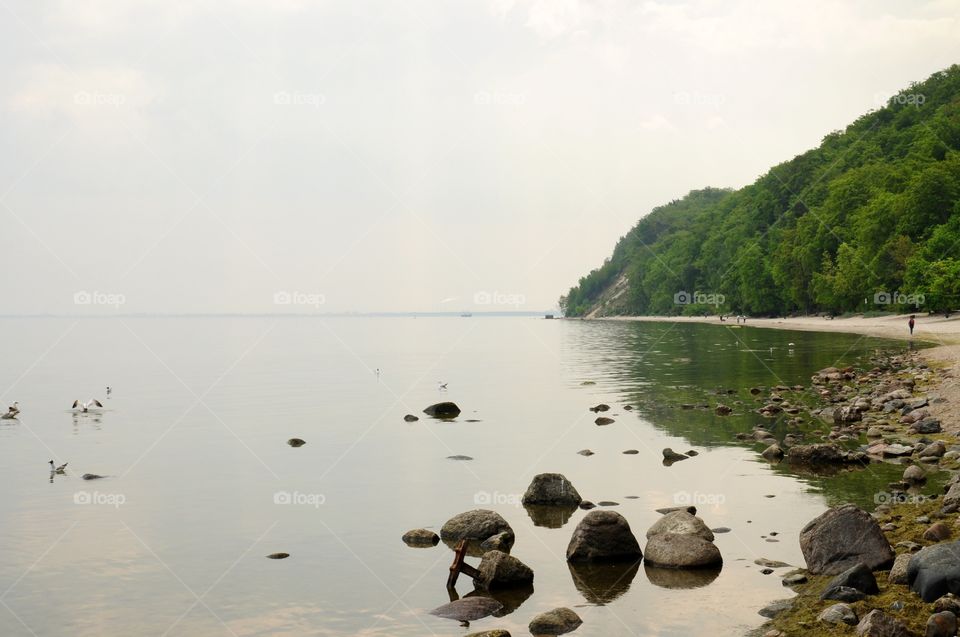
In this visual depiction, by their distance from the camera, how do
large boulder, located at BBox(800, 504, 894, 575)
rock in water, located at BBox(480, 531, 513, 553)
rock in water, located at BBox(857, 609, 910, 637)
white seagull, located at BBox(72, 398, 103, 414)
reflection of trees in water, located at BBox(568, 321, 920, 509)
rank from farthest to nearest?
1. white seagull, located at BBox(72, 398, 103, 414)
2. reflection of trees in water, located at BBox(568, 321, 920, 509)
3. rock in water, located at BBox(480, 531, 513, 553)
4. large boulder, located at BBox(800, 504, 894, 575)
5. rock in water, located at BBox(857, 609, 910, 637)

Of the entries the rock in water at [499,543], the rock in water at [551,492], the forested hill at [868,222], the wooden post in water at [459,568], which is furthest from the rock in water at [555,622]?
the forested hill at [868,222]

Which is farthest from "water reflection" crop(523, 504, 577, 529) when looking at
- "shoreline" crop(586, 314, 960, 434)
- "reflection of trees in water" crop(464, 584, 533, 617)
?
"shoreline" crop(586, 314, 960, 434)

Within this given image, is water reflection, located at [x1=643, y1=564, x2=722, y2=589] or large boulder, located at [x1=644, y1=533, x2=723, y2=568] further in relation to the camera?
large boulder, located at [x1=644, y1=533, x2=723, y2=568]

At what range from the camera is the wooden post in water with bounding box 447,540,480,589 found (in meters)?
15.5

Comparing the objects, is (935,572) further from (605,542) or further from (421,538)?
(421,538)

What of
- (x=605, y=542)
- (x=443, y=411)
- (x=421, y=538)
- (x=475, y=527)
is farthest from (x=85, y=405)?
(x=605, y=542)

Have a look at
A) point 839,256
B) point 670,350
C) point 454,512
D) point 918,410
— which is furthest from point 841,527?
point 839,256

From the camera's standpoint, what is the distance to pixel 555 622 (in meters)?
13.7

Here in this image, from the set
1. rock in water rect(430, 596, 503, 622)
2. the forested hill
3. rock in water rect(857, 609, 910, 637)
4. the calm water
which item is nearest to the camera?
rock in water rect(857, 609, 910, 637)

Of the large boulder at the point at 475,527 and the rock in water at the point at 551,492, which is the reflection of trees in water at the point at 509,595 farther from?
Result: the rock in water at the point at 551,492

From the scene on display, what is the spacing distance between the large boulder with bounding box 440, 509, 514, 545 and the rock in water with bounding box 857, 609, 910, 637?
856cm

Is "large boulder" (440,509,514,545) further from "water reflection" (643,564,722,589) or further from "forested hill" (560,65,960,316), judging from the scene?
"forested hill" (560,65,960,316)

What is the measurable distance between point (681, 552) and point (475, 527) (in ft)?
16.6

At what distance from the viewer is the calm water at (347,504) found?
15.0 meters
